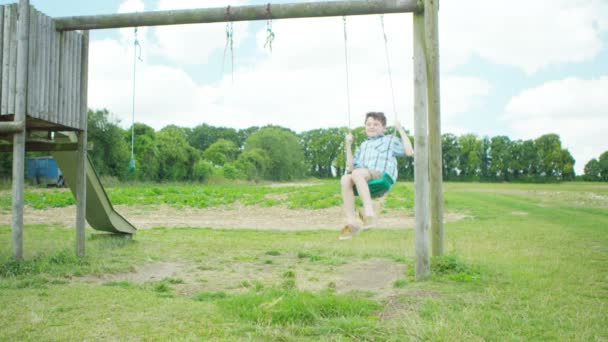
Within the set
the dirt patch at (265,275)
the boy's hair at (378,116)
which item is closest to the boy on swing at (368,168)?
the boy's hair at (378,116)

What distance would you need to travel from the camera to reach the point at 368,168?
25.1 ft

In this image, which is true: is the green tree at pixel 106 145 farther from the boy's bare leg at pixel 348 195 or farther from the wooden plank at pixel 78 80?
the boy's bare leg at pixel 348 195

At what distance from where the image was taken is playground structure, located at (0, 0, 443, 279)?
7945 millimetres

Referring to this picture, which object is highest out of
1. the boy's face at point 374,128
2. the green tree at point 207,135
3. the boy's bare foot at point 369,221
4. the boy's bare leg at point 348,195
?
the green tree at point 207,135

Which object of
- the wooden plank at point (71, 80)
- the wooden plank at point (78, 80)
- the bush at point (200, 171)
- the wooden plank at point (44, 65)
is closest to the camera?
the wooden plank at point (44, 65)

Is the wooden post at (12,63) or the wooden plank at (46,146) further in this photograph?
the wooden plank at (46,146)

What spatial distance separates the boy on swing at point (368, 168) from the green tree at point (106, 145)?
129 ft

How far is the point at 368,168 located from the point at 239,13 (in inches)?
133

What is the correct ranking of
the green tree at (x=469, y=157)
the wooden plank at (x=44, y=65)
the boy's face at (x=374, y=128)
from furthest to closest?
1. the green tree at (x=469, y=157)
2. the wooden plank at (x=44, y=65)
3. the boy's face at (x=374, y=128)

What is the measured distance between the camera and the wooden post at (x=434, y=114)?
799 cm

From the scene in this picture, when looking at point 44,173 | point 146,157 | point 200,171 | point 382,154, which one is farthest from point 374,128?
point 200,171

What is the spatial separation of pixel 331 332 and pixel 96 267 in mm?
5259

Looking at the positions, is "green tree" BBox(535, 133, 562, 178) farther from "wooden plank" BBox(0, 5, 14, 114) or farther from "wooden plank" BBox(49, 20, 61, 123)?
"wooden plank" BBox(0, 5, 14, 114)

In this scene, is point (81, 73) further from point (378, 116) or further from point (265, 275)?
point (378, 116)
